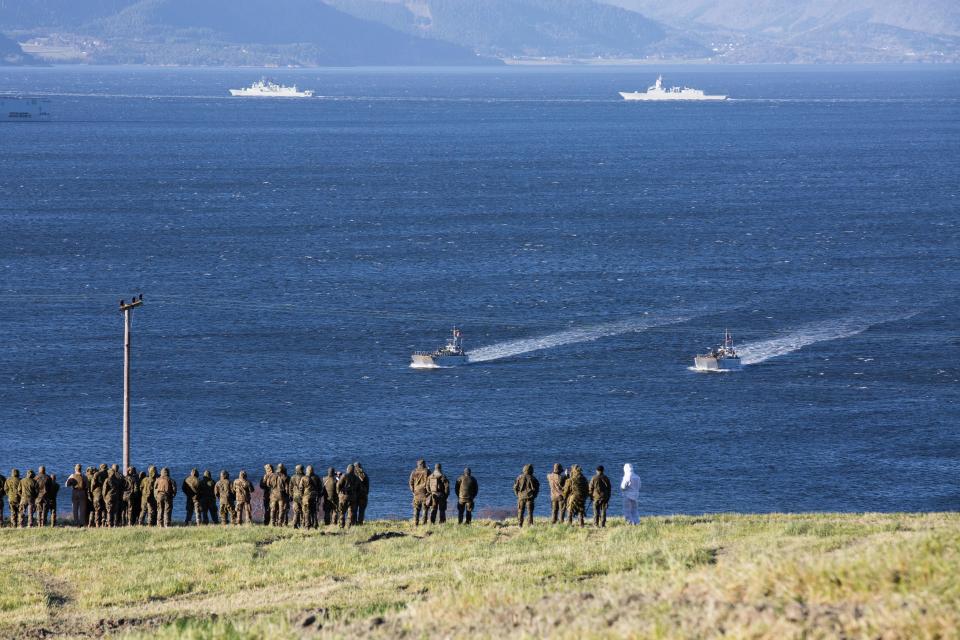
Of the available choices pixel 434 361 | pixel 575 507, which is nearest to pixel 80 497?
pixel 575 507

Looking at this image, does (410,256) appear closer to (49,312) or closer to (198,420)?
(49,312)

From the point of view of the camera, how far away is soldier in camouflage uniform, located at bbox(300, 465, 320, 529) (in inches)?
1115

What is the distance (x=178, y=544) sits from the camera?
26.6 metres

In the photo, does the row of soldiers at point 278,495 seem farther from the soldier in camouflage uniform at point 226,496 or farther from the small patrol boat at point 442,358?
the small patrol boat at point 442,358

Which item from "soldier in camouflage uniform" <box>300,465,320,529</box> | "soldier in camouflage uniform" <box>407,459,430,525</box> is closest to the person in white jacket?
"soldier in camouflage uniform" <box>407,459,430,525</box>

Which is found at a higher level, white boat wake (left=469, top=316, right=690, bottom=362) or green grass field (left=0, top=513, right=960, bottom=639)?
green grass field (left=0, top=513, right=960, bottom=639)

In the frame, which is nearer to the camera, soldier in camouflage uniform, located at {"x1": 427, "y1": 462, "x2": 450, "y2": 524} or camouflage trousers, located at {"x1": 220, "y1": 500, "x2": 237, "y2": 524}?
soldier in camouflage uniform, located at {"x1": 427, "y1": 462, "x2": 450, "y2": 524}

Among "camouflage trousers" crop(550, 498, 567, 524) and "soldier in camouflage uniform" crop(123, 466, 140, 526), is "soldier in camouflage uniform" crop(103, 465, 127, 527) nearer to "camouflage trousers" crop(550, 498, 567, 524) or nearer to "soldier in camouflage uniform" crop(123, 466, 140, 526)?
"soldier in camouflage uniform" crop(123, 466, 140, 526)

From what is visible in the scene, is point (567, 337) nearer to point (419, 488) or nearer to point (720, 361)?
point (720, 361)

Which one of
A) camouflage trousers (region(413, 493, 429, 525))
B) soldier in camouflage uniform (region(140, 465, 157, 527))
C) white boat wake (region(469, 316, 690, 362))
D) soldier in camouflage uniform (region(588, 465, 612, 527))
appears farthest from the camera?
white boat wake (region(469, 316, 690, 362))

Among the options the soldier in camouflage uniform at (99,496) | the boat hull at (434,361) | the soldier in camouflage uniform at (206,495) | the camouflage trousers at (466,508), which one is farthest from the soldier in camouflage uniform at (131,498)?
the boat hull at (434,361)

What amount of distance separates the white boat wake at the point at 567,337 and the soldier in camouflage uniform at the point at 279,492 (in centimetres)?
4094

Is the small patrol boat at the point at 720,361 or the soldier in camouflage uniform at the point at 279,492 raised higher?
the soldier in camouflage uniform at the point at 279,492

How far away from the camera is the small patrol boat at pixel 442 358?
6825 cm
